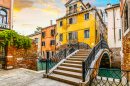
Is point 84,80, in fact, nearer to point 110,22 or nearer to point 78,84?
point 78,84

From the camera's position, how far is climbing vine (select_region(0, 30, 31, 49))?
667 centimetres

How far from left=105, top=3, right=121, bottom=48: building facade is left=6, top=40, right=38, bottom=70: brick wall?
495 inches

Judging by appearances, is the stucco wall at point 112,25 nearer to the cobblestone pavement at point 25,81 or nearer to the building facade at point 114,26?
the building facade at point 114,26

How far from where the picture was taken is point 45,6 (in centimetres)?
1115

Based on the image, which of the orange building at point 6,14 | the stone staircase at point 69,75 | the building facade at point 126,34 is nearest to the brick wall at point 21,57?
the stone staircase at point 69,75

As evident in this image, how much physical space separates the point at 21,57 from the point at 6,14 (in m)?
7.71

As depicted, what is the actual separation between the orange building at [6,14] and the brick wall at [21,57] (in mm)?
5554

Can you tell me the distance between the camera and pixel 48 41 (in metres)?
20.7

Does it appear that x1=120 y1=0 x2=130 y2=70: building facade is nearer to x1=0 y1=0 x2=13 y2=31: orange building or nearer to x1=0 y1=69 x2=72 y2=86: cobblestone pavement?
x1=0 y1=69 x2=72 y2=86: cobblestone pavement

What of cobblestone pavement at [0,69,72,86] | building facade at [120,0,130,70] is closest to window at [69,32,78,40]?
building facade at [120,0,130,70]

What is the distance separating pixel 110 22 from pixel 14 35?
48.2ft

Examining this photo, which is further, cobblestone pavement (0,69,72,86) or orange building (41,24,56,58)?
orange building (41,24,56,58)

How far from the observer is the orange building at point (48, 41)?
19516mm

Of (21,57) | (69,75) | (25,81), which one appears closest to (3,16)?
(21,57)
